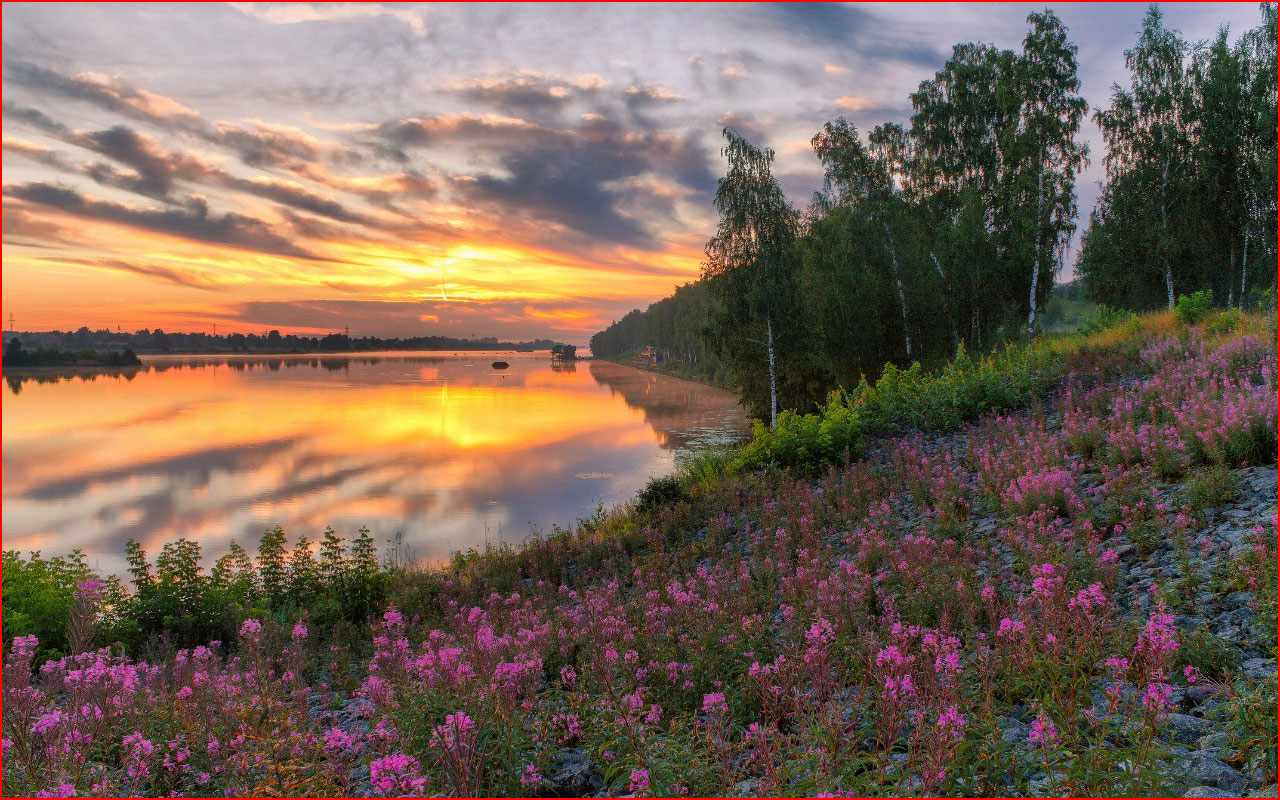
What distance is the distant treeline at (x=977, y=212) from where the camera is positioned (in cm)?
2905

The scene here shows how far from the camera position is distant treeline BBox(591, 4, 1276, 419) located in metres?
29.0

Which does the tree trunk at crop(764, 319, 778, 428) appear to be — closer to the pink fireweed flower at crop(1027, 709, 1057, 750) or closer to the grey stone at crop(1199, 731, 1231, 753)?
the grey stone at crop(1199, 731, 1231, 753)

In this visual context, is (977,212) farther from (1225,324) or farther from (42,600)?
(42,600)

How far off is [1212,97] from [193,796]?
139 feet

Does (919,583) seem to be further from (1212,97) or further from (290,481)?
(1212,97)

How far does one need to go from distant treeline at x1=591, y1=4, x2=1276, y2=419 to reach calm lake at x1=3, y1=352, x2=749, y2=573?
8.26 metres

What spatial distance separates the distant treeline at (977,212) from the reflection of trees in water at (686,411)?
Result: 4.92 m

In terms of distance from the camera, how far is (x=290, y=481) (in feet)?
89.0

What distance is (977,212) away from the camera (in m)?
29.2

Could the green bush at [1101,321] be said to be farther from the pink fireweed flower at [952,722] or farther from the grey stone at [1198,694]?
the pink fireweed flower at [952,722]

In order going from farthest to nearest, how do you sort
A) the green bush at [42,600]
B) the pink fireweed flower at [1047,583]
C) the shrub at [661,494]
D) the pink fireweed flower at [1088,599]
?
1. the shrub at [661,494]
2. the green bush at [42,600]
3. the pink fireweed flower at [1047,583]
4. the pink fireweed flower at [1088,599]

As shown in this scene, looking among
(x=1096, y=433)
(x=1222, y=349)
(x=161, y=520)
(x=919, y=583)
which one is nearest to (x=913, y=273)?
(x=1222, y=349)

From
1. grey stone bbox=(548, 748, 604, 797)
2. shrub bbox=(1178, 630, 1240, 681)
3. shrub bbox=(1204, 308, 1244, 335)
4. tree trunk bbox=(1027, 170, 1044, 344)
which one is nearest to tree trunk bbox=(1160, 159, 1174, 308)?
tree trunk bbox=(1027, 170, 1044, 344)

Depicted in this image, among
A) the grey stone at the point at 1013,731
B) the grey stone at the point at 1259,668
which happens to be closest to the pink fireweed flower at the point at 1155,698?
the grey stone at the point at 1013,731
